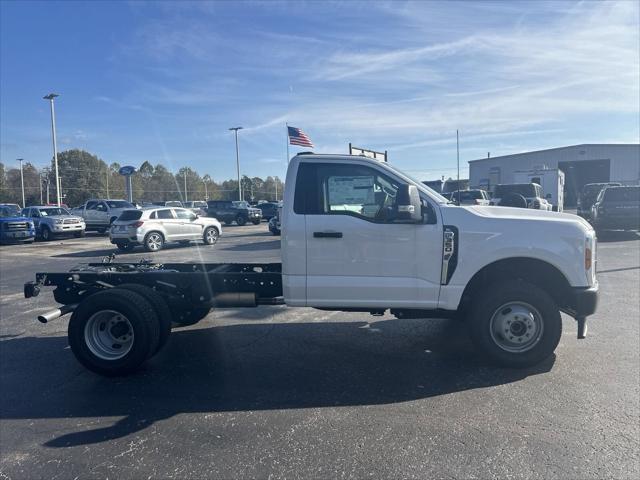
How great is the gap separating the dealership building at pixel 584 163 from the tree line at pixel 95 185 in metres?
35.8

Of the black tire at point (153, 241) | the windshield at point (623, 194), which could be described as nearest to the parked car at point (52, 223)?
the black tire at point (153, 241)

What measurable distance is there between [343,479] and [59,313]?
3.72 m

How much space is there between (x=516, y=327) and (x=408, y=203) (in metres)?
1.78

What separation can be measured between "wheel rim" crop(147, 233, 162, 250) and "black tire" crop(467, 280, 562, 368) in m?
15.1

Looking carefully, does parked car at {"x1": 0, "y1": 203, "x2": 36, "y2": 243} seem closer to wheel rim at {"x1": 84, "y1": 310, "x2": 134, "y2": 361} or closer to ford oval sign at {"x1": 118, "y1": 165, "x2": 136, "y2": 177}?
ford oval sign at {"x1": 118, "y1": 165, "x2": 136, "y2": 177}

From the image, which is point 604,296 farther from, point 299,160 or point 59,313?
point 59,313

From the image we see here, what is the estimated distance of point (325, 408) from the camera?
13.9 feet

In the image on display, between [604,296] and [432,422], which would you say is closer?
[432,422]

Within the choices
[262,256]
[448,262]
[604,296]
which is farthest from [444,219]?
[262,256]

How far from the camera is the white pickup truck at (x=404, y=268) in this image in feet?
16.2

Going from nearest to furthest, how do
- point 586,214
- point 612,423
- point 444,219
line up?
1. point 612,423
2. point 444,219
3. point 586,214

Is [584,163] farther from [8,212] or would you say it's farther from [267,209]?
[8,212]

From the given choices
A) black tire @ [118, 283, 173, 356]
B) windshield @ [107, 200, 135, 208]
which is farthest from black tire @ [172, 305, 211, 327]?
windshield @ [107, 200, 135, 208]

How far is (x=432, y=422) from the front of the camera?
397 centimetres
